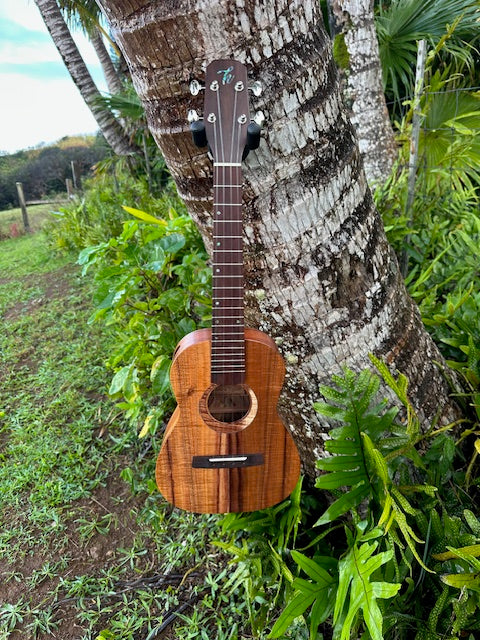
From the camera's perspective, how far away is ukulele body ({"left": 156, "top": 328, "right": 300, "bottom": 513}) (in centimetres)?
108

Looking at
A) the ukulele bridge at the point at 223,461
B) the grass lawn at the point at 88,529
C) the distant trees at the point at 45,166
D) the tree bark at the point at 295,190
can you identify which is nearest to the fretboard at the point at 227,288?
the tree bark at the point at 295,190

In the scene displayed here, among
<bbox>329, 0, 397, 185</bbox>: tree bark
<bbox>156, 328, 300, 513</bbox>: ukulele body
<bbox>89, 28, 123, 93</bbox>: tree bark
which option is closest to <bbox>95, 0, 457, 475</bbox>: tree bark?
<bbox>156, 328, 300, 513</bbox>: ukulele body

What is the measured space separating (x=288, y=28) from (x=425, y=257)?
157 centimetres

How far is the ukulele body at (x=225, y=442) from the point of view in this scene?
3.55 feet

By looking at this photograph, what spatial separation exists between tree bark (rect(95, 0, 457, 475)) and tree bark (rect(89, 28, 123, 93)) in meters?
7.64

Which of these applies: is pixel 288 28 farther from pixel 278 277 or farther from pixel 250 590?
pixel 250 590

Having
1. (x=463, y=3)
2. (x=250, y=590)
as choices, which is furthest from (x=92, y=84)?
(x=250, y=590)

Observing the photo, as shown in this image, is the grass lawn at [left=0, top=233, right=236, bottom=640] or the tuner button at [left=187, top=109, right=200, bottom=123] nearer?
the tuner button at [left=187, top=109, right=200, bottom=123]

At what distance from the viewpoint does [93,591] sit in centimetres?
182

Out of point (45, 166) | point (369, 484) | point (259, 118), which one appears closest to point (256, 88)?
point (259, 118)

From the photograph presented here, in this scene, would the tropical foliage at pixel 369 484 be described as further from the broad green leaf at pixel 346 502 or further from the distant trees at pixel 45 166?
the distant trees at pixel 45 166

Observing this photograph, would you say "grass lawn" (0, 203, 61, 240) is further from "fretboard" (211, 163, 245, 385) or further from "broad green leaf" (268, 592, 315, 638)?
"broad green leaf" (268, 592, 315, 638)

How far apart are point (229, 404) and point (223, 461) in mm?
148

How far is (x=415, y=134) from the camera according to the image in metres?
2.08
